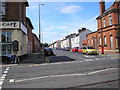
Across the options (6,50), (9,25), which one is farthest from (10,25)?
(6,50)

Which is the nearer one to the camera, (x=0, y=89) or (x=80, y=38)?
(x=0, y=89)

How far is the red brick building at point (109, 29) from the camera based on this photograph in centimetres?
3253

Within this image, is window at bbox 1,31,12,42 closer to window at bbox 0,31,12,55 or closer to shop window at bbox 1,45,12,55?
window at bbox 0,31,12,55

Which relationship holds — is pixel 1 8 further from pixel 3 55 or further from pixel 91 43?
pixel 91 43

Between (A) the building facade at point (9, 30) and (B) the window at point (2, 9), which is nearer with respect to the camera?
(A) the building facade at point (9, 30)

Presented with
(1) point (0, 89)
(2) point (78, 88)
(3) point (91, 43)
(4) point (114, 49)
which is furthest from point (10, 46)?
(3) point (91, 43)

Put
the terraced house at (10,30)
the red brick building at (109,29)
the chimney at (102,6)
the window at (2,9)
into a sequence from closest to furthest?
the terraced house at (10,30) → the window at (2,9) → the red brick building at (109,29) → the chimney at (102,6)

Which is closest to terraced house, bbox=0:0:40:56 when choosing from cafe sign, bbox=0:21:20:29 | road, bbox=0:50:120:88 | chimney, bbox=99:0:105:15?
cafe sign, bbox=0:21:20:29

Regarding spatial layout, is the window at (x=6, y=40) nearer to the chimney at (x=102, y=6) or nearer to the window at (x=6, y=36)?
the window at (x=6, y=36)

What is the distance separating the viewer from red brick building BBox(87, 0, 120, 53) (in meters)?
32.5

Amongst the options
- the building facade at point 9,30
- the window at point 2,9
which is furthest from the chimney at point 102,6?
the window at point 2,9

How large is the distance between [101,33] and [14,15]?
74.0 feet

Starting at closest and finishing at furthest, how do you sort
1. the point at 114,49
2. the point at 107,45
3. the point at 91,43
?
the point at 114,49
the point at 107,45
the point at 91,43

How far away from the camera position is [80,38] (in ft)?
221
